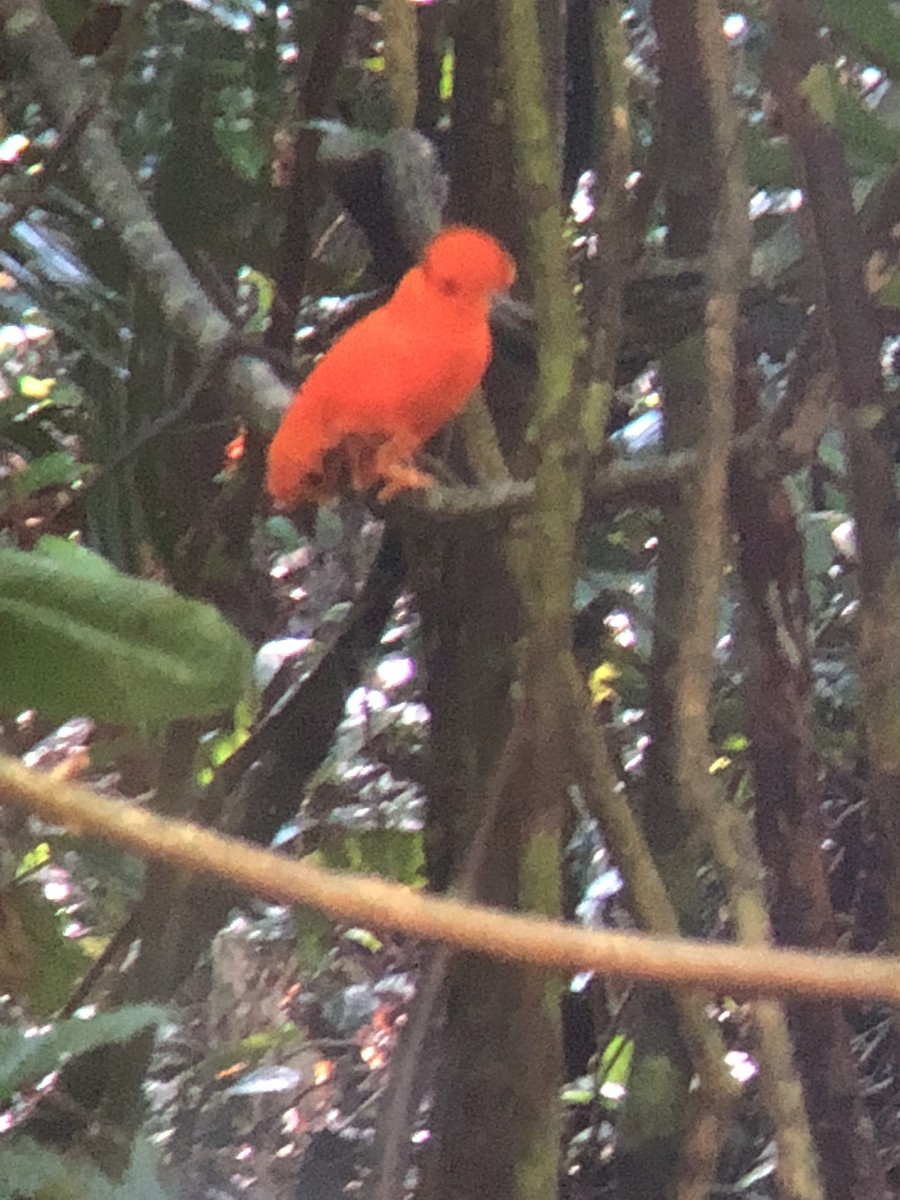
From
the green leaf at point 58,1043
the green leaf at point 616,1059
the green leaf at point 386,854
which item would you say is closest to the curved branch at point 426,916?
the green leaf at point 58,1043

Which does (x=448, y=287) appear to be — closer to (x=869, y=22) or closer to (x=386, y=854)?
(x=869, y=22)

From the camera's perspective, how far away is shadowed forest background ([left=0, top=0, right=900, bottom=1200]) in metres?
0.53

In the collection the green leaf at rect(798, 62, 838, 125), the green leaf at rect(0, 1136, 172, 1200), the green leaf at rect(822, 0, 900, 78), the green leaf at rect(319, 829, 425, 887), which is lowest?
the green leaf at rect(0, 1136, 172, 1200)

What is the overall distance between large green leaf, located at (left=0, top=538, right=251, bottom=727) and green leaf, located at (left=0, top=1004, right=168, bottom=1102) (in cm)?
19

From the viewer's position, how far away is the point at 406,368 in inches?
24.0

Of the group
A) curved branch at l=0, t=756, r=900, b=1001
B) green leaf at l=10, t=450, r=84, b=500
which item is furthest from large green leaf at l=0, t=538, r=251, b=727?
green leaf at l=10, t=450, r=84, b=500

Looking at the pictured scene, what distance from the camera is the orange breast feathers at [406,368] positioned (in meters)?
0.60

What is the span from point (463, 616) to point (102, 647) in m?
0.40

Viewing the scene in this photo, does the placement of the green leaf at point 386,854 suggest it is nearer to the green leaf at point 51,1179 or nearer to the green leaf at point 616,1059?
the green leaf at point 616,1059

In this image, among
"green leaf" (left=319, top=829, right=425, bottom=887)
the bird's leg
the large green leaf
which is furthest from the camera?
"green leaf" (left=319, top=829, right=425, bottom=887)

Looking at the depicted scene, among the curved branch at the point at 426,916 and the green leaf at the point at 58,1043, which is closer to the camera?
the curved branch at the point at 426,916

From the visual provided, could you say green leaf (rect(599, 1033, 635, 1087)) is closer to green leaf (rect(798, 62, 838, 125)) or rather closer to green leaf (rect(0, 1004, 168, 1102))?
green leaf (rect(0, 1004, 168, 1102))

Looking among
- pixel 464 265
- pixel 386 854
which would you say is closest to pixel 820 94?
pixel 464 265

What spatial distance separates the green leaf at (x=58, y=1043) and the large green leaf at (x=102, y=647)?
189mm
